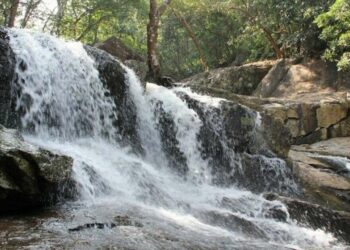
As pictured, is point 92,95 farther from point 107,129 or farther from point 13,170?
point 13,170

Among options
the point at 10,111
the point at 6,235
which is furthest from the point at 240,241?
the point at 10,111

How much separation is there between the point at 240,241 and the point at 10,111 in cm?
520

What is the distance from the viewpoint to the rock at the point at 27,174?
227 inches

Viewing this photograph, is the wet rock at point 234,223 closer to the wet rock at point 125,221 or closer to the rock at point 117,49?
the wet rock at point 125,221

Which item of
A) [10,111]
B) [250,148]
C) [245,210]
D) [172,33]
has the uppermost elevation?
[172,33]

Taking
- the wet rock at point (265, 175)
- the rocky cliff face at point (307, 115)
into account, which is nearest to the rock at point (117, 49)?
the rocky cliff face at point (307, 115)

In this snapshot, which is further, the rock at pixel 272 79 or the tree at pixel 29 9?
the rock at pixel 272 79

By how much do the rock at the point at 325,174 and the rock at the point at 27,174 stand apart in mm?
6828

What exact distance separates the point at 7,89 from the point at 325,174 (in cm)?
843

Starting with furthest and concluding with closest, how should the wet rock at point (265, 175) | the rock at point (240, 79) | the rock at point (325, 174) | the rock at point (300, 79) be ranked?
1. the rock at point (240, 79)
2. the rock at point (300, 79)
3. the wet rock at point (265, 175)
4. the rock at point (325, 174)

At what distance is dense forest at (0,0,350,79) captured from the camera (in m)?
17.6

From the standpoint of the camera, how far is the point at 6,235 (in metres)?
4.61

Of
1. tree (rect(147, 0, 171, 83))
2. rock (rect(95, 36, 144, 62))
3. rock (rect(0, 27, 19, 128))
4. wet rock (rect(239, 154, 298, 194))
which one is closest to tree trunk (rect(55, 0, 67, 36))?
rock (rect(95, 36, 144, 62))

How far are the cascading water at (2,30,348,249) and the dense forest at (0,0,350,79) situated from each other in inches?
137
